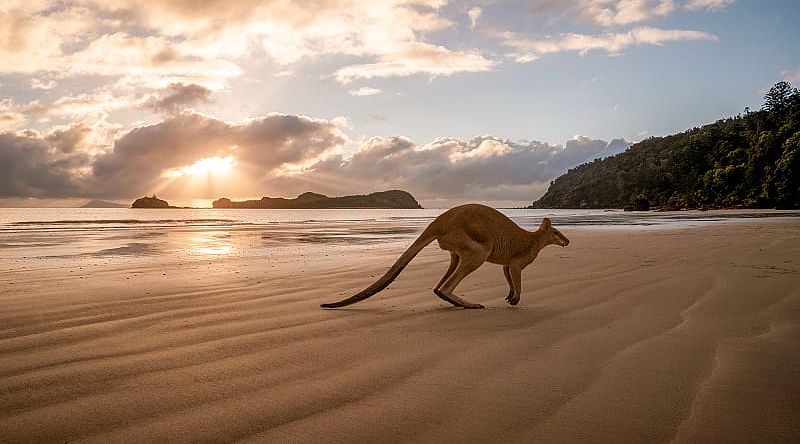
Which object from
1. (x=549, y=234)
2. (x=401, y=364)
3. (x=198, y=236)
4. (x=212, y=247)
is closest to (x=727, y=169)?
(x=198, y=236)

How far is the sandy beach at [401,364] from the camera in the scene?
6.83ft

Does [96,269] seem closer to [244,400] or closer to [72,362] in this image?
[72,362]

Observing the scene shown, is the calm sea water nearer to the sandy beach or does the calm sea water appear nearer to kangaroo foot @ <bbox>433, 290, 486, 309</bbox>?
the sandy beach

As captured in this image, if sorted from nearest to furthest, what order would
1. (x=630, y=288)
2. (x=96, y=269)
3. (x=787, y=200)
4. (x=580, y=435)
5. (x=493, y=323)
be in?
(x=580, y=435)
(x=493, y=323)
(x=630, y=288)
(x=96, y=269)
(x=787, y=200)

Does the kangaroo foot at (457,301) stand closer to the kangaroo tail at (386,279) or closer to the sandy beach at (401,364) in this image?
the sandy beach at (401,364)

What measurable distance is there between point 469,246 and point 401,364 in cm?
204

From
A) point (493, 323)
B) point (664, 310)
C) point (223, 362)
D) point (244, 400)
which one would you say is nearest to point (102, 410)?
point (244, 400)

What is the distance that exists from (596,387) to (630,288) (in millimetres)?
3537

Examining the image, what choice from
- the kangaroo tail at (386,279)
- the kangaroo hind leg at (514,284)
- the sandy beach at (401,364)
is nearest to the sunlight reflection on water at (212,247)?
the sandy beach at (401,364)

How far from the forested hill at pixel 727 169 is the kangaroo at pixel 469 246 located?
54.1m

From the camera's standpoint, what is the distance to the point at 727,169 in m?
59.9

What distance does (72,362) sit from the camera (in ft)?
9.66

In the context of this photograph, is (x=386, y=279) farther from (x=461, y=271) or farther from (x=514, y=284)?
(x=514, y=284)

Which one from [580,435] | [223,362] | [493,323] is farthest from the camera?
[493,323]
